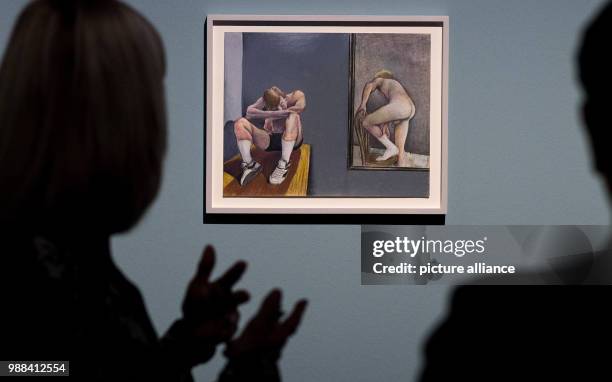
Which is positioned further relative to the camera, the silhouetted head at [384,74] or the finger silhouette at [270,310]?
the silhouetted head at [384,74]

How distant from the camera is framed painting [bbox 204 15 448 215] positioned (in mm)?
1871

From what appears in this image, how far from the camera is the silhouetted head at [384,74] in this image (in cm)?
188

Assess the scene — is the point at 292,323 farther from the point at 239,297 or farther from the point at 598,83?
the point at 598,83

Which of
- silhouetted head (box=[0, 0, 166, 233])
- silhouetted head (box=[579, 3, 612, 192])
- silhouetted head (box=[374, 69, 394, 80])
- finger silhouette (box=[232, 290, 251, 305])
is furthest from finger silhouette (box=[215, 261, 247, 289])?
silhouetted head (box=[374, 69, 394, 80])

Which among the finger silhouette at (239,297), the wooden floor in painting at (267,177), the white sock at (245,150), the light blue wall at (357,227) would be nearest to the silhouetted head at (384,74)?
the light blue wall at (357,227)

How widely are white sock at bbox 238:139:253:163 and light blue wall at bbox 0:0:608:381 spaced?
0.12 meters

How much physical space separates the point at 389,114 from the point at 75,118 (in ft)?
4.65

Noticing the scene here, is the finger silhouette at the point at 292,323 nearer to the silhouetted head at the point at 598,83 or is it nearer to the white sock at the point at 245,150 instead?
the silhouetted head at the point at 598,83

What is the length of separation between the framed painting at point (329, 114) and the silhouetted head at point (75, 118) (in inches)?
50.4

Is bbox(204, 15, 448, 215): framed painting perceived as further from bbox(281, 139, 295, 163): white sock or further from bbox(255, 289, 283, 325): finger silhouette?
bbox(255, 289, 283, 325): finger silhouette

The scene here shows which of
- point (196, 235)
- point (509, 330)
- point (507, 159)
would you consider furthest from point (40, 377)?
point (507, 159)

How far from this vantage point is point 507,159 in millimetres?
1928

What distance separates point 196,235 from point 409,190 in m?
0.62

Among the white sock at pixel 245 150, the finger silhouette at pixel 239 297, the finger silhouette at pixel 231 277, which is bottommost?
the finger silhouette at pixel 239 297
